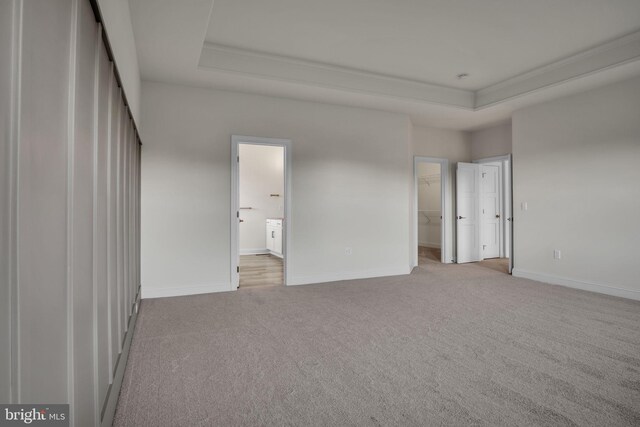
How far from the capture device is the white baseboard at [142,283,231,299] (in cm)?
422

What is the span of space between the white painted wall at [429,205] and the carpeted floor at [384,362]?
4.59 meters

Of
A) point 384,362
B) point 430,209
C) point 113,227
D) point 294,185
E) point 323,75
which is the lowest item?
point 384,362

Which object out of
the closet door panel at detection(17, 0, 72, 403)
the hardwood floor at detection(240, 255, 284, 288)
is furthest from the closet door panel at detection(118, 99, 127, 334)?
the hardwood floor at detection(240, 255, 284, 288)

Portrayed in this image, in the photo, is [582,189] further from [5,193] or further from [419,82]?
[5,193]

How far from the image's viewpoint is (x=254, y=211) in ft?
27.7

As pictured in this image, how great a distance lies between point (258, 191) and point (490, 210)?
5.17m

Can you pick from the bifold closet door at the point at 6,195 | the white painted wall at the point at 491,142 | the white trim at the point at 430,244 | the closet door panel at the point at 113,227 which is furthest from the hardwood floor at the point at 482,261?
the bifold closet door at the point at 6,195

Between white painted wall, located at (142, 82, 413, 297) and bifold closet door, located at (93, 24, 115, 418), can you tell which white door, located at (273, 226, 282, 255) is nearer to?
white painted wall, located at (142, 82, 413, 297)

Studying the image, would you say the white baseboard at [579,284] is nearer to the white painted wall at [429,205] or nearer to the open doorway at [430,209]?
the open doorway at [430,209]

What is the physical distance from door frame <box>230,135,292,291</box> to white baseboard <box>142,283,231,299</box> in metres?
0.15

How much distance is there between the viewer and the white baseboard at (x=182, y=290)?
422 centimetres

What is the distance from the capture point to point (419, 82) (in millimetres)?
Answer: 5062

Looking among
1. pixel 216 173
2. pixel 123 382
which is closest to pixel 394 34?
pixel 216 173

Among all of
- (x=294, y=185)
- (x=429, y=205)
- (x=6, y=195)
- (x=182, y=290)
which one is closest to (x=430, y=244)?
(x=429, y=205)
